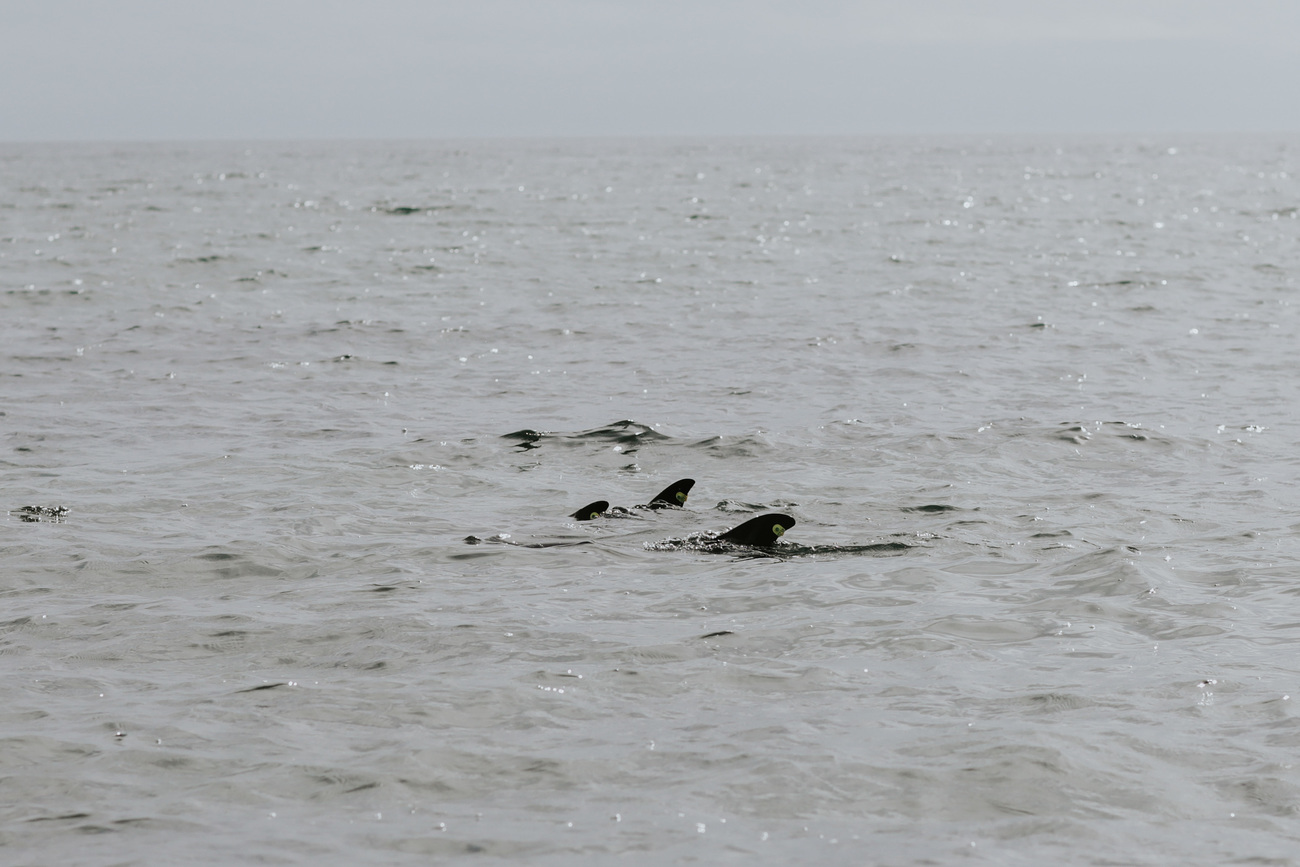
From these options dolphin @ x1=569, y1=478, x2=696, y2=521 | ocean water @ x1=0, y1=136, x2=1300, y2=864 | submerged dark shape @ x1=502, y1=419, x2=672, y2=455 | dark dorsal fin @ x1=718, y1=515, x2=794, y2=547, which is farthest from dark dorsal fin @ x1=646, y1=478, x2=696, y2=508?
submerged dark shape @ x1=502, y1=419, x2=672, y2=455

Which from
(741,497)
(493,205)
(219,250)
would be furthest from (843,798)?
(493,205)

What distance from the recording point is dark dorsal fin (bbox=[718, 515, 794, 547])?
1216 cm

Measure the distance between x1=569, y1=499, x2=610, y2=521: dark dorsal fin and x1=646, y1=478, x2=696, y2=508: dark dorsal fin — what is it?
1.77 ft

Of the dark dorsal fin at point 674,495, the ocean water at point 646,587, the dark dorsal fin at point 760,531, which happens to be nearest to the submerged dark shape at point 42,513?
the ocean water at point 646,587

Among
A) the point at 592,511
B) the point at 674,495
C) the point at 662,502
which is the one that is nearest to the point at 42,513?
the point at 592,511

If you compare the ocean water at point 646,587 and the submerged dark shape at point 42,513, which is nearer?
the ocean water at point 646,587

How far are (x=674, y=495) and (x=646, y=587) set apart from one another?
7.96 feet

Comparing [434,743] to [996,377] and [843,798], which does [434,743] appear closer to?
[843,798]

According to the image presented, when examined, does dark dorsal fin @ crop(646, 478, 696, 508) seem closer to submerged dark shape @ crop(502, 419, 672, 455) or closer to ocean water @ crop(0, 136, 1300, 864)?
ocean water @ crop(0, 136, 1300, 864)

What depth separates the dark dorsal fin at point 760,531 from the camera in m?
12.2

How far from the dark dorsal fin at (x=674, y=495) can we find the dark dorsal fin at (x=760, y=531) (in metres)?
1.07

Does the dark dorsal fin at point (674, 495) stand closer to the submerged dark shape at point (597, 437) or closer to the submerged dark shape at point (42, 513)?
the submerged dark shape at point (597, 437)

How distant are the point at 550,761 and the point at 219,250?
37953 mm

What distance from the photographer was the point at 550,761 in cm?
780
